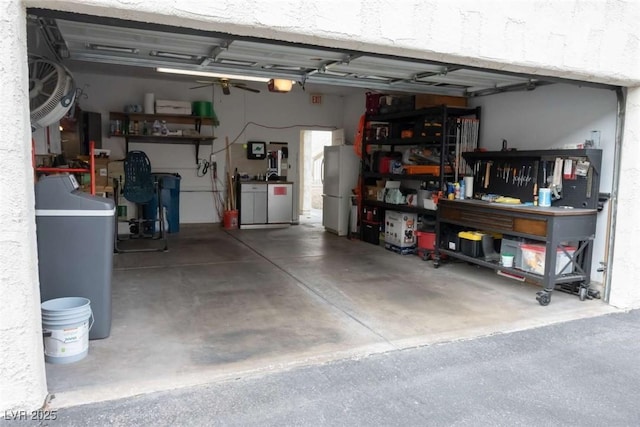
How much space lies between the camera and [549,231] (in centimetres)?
429

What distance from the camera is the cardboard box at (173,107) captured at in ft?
27.5

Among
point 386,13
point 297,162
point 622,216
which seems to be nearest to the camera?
point 386,13

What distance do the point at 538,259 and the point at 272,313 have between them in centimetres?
260

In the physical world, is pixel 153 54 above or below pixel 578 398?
above

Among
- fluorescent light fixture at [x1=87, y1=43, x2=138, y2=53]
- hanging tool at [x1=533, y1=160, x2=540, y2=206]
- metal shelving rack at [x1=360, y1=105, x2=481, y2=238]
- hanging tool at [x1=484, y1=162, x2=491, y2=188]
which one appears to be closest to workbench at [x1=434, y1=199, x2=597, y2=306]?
hanging tool at [x1=533, y1=160, x2=540, y2=206]

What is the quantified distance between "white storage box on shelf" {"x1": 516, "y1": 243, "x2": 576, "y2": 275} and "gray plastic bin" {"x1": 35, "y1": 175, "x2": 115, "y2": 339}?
3771 mm

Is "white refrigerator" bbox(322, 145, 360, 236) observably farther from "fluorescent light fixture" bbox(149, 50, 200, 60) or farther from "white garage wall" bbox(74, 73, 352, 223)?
"fluorescent light fixture" bbox(149, 50, 200, 60)

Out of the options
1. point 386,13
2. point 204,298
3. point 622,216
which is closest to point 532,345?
point 622,216

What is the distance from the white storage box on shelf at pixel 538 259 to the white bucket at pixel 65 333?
12.8ft

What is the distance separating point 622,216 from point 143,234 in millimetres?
6859

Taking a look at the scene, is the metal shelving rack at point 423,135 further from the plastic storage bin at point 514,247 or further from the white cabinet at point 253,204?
the white cabinet at point 253,204

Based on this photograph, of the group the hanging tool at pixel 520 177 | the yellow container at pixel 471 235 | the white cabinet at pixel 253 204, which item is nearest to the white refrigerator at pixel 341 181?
the white cabinet at pixel 253 204

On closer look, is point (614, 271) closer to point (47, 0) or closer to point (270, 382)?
point (270, 382)

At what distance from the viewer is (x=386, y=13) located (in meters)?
3.01
